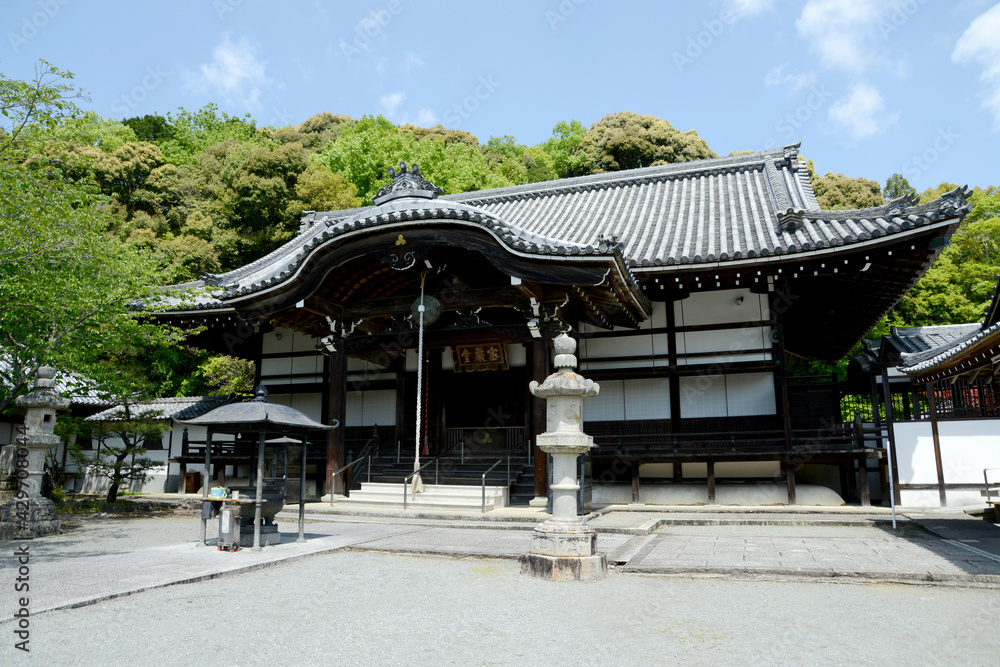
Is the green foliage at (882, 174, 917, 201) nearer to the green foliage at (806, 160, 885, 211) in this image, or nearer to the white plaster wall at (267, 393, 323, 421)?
the green foliage at (806, 160, 885, 211)

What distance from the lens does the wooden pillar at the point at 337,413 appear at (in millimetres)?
12547

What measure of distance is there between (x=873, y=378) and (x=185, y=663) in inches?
508

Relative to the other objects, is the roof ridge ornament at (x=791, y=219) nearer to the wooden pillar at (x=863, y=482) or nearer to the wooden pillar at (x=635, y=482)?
the wooden pillar at (x=863, y=482)

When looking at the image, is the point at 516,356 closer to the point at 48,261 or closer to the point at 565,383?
the point at 565,383

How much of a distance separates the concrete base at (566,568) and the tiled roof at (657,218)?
200 inches

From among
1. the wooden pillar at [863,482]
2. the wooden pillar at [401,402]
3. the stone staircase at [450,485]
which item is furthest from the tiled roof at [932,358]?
the wooden pillar at [401,402]

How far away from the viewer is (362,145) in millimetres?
31578

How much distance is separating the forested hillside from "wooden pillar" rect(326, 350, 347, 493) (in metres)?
3.70

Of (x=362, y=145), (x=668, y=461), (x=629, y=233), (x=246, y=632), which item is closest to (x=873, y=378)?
(x=668, y=461)

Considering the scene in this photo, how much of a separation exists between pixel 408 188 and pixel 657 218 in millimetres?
5882

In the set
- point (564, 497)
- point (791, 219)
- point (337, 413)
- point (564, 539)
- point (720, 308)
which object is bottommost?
point (564, 539)

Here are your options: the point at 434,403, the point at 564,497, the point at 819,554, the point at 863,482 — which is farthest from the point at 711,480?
the point at 434,403

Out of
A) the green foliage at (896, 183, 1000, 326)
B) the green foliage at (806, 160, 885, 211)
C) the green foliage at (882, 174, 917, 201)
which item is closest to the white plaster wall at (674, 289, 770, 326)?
the green foliage at (896, 183, 1000, 326)

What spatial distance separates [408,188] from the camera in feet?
41.1
